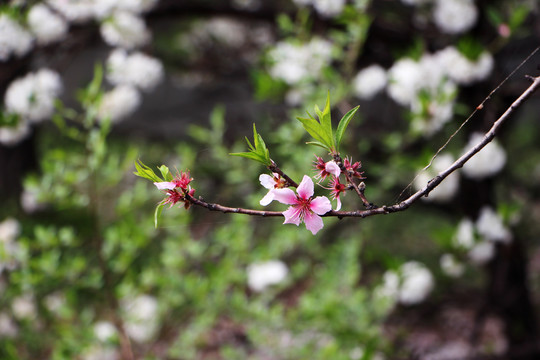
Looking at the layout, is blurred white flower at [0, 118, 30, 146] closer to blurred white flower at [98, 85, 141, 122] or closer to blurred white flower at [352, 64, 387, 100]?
blurred white flower at [98, 85, 141, 122]

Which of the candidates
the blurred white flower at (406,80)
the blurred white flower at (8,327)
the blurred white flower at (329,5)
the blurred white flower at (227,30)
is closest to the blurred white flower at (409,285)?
the blurred white flower at (406,80)

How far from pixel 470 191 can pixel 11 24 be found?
1445mm

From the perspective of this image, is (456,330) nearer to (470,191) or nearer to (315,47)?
(470,191)

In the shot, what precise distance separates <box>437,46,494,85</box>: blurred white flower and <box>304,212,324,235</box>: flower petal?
95 cm

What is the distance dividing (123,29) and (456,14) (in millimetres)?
947

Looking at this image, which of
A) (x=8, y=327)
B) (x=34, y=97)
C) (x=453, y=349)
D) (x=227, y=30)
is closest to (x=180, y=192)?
(x=34, y=97)

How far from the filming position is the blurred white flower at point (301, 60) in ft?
4.55

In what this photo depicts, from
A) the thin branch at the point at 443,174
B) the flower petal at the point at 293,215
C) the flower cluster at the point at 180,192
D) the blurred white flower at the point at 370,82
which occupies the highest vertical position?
the blurred white flower at the point at 370,82

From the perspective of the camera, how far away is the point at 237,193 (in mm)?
2250

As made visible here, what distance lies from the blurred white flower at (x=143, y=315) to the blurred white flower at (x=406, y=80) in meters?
0.99

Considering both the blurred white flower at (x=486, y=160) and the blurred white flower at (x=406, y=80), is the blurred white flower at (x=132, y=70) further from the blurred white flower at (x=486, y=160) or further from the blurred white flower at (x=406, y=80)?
the blurred white flower at (x=486, y=160)

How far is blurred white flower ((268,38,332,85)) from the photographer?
54.6 inches

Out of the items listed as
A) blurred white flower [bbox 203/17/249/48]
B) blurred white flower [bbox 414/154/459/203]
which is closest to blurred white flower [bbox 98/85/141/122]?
blurred white flower [bbox 414/154/459/203]

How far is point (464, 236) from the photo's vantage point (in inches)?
53.4
